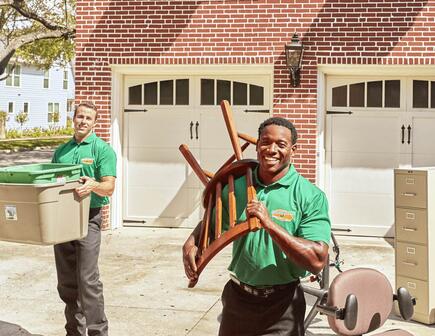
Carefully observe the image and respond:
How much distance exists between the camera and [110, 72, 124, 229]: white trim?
1231 cm

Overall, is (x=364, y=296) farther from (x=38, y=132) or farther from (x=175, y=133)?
(x=38, y=132)

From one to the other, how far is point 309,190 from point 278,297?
1.89 feet

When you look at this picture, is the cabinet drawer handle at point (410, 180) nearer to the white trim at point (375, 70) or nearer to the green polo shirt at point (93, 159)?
the green polo shirt at point (93, 159)

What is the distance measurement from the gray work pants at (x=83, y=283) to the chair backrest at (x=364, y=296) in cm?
218

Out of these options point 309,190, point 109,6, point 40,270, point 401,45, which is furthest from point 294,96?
point 309,190

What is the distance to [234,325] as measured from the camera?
385 cm

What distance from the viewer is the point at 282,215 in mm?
3652

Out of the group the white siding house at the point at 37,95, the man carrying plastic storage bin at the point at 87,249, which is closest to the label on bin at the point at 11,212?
the man carrying plastic storage bin at the point at 87,249

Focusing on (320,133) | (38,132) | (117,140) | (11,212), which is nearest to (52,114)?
(38,132)

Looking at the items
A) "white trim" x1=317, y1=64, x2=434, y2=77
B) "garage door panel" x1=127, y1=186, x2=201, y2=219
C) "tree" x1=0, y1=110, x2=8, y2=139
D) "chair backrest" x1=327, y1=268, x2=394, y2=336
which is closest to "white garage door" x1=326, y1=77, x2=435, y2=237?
"white trim" x1=317, y1=64, x2=434, y2=77

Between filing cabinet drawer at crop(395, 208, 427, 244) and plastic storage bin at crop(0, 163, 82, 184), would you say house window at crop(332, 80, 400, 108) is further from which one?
plastic storage bin at crop(0, 163, 82, 184)

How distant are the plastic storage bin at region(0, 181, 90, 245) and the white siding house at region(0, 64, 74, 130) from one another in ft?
128

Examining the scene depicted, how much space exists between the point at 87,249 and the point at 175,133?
6.82 metres

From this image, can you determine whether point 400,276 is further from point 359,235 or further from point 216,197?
point 359,235
